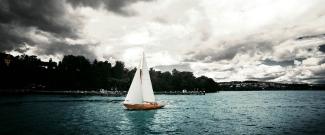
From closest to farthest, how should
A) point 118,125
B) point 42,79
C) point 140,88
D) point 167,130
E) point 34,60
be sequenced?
point 167,130
point 118,125
point 140,88
point 42,79
point 34,60

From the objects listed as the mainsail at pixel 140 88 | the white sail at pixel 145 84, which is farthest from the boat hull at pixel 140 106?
the white sail at pixel 145 84

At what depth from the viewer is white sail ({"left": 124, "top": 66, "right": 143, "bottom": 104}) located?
60906 mm

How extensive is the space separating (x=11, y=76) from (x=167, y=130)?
15194 centimetres

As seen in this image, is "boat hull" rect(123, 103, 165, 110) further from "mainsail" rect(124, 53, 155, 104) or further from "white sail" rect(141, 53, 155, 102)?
"white sail" rect(141, 53, 155, 102)

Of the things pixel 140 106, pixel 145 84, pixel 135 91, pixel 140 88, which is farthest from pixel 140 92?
pixel 140 106

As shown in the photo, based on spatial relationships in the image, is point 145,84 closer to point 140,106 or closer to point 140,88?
point 140,88

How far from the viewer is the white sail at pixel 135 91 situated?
6091 cm

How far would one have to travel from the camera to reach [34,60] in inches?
7785

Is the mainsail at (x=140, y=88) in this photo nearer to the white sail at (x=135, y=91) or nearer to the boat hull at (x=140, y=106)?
the white sail at (x=135, y=91)

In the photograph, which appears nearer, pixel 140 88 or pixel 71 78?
pixel 140 88

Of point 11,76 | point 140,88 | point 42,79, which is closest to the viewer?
point 140,88

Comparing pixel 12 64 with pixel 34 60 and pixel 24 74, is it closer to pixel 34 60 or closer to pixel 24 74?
pixel 24 74

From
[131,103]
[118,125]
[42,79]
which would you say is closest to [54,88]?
[42,79]

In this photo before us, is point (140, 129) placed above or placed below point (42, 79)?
below
